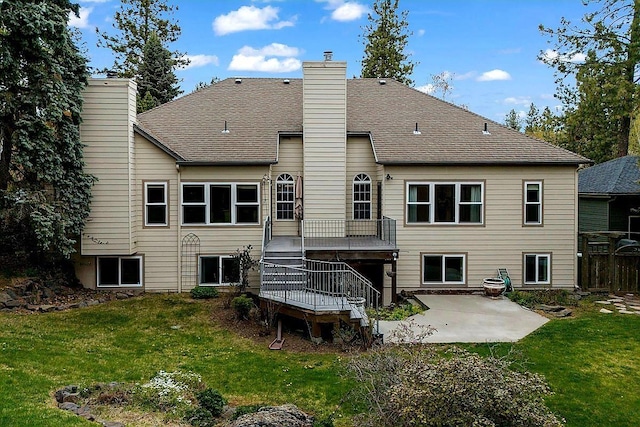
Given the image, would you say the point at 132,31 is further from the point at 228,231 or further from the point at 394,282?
the point at 394,282

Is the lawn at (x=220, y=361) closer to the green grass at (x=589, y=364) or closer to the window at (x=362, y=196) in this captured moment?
the green grass at (x=589, y=364)

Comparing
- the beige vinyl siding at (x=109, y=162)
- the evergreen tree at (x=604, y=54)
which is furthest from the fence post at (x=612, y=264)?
the beige vinyl siding at (x=109, y=162)

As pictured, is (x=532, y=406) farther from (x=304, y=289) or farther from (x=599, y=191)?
(x=599, y=191)

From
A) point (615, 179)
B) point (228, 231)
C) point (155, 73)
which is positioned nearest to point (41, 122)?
point (228, 231)

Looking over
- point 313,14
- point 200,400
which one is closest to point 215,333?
point 200,400

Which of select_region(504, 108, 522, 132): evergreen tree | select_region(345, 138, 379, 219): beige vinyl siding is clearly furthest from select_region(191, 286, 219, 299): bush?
select_region(504, 108, 522, 132): evergreen tree

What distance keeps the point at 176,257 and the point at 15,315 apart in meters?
4.84

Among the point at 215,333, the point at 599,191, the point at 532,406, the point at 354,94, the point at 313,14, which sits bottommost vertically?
the point at 215,333

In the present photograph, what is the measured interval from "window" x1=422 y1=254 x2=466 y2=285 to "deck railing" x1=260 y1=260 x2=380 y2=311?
4120 millimetres

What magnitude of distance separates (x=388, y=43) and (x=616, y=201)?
20688 mm

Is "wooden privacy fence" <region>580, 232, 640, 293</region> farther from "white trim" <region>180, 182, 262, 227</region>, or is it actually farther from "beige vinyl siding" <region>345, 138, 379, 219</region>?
"white trim" <region>180, 182, 262, 227</region>

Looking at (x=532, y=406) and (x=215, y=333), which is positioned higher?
(x=532, y=406)

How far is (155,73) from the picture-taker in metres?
30.1

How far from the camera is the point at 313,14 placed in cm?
2647
